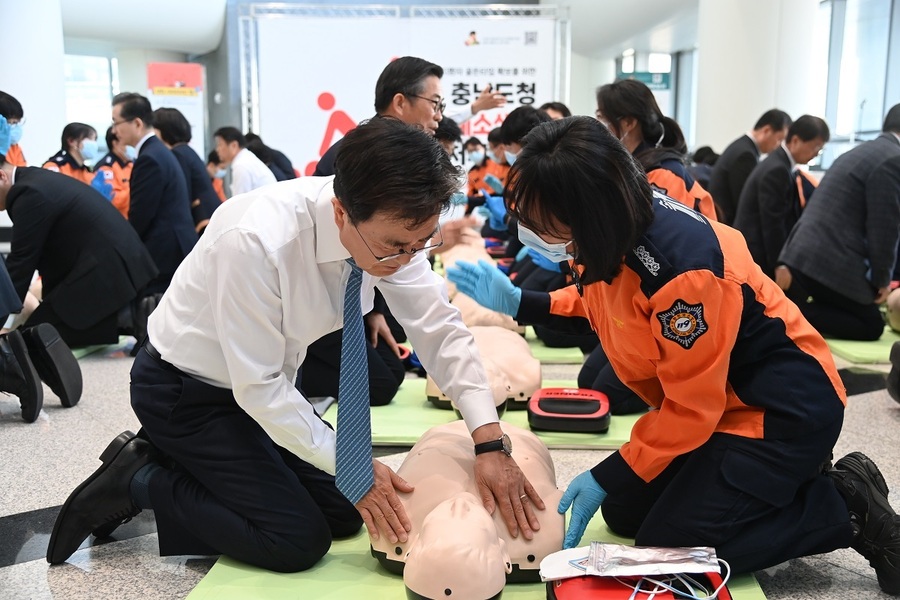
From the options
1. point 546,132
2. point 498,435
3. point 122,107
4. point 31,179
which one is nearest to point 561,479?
point 498,435

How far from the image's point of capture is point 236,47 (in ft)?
33.5

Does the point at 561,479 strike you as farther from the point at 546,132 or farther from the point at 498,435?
the point at 546,132

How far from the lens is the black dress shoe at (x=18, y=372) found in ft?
9.86

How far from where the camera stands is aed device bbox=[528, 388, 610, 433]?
9.17 feet

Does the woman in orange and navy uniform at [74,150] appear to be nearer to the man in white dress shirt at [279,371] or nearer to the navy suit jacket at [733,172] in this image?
the navy suit jacket at [733,172]

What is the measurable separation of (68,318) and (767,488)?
11.0 ft

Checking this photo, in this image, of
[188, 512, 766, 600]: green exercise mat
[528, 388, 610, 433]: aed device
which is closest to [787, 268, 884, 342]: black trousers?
[528, 388, 610, 433]: aed device

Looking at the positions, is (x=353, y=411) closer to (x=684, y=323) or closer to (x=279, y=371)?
(x=279, y=371)

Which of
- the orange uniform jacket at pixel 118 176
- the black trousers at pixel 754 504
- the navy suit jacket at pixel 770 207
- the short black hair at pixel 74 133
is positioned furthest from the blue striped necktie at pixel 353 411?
the short black hair at pixel 74 133

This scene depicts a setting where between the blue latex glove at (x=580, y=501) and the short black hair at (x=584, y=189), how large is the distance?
1.57 ft

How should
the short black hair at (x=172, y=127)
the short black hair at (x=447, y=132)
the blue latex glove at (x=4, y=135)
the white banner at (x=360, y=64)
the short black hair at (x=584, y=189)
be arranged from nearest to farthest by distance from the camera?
the short black hair at (x=584, y=189)
the blue latex glove at (x=4, y=135)
the short black hair at (x=447, y=132)
the short black hair at (x=172, y=127)
the white banner at (x=360, y=64)

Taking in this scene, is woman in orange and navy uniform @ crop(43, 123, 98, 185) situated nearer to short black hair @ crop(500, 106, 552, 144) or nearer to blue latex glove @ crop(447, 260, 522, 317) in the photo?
short black hair @ crop(500, 106, 552, 144)

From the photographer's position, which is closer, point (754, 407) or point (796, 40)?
point (754, 407)

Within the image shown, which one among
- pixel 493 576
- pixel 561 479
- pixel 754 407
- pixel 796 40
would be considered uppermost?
pixel 796 40
